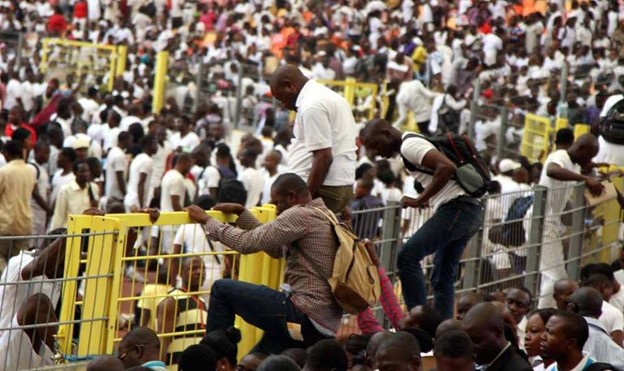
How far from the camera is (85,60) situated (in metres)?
29.4

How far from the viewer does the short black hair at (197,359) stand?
701 cm

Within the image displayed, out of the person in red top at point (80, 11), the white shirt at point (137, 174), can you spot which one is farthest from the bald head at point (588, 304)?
the person in red top at point (80, 11)

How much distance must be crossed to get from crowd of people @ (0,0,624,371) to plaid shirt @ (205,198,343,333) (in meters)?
0.01

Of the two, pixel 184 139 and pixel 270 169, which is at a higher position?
pixel 184 139

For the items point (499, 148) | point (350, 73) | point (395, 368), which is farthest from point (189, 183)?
point (350, 73)

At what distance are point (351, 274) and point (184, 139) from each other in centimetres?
1324

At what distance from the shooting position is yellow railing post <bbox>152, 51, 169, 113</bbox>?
27.5 metres

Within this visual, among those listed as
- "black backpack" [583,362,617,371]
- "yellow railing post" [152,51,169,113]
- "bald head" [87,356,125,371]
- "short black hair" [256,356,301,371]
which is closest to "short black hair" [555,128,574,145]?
"black backpack" [583,362,617,371]

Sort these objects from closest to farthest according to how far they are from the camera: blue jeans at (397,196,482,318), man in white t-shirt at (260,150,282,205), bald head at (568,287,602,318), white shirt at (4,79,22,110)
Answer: bald head at (568,287,602,318) → blue jeans at (397,196,482,318) → man in white t-shirt at (260,150,282,205) → white shirt at (4,79,22,110)

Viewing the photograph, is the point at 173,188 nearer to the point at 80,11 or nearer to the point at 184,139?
the point at 184,139

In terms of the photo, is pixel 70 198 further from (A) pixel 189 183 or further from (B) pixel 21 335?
(B) pixel 21 335

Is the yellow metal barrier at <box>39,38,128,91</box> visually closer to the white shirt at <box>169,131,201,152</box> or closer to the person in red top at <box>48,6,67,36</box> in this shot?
the person in red top at <box>48,6,67,36</box>

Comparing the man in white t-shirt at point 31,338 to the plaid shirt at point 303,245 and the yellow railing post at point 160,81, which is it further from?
the yellow railing post at point 160,81

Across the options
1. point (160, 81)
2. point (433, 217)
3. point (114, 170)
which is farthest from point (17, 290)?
point (160, 81)
